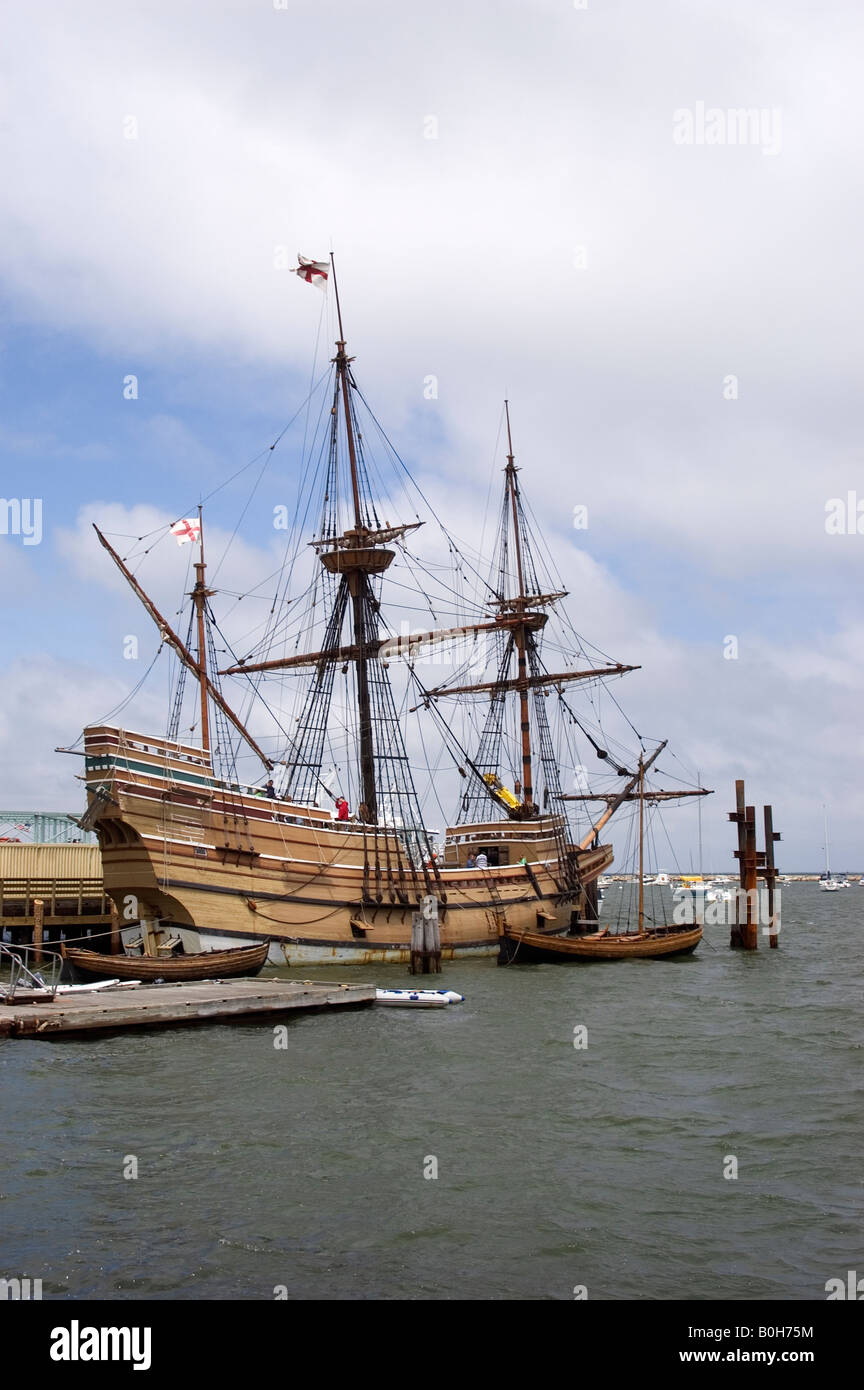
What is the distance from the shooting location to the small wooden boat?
34656 millimetres

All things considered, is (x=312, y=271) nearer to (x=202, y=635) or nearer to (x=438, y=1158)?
(x=202, y=635)

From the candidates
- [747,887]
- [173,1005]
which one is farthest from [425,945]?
[747,887]

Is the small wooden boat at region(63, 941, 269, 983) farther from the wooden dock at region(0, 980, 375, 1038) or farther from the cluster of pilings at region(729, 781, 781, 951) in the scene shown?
the cluster of pilings at region(729, 781, 781, 951)

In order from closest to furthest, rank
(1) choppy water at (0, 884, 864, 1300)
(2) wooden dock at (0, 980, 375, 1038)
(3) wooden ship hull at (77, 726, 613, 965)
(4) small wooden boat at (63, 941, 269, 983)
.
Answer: (1) choppy water at (0, 884, 864, 1300), (2) wooden dock at (0, 980, 375, 1038), (4) small wooden boat at (63, 941, 269, 983), (3) wooden ship hull at (77, 726, 613, 965)

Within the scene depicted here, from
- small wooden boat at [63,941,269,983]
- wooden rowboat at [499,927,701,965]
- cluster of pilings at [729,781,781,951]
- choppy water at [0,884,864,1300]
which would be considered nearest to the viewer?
choppy water at [0,884,864,1300]

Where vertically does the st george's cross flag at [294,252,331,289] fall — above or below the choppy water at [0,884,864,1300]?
above

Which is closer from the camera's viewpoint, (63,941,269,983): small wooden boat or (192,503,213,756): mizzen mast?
(63,941,269,983): small wooden boat

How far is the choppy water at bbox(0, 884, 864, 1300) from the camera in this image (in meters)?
12.7

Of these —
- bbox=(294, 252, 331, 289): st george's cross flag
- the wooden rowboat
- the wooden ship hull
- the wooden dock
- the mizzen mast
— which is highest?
bbox=(294, 252, 331, 289): st george's cross flag

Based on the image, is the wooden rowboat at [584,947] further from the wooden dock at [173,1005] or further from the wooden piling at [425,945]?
the wooden dock at [173,1005]

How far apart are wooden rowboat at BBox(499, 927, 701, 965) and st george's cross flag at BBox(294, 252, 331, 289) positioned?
2893 centimetres

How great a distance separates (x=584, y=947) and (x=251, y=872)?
14.8 m

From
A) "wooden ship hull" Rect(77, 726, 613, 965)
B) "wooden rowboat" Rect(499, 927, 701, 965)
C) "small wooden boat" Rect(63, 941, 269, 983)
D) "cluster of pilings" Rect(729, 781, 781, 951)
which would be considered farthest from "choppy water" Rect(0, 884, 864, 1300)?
"cluster of pilings" Rect(729, 781, 781, 951)

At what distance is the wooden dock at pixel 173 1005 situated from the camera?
25656mm
